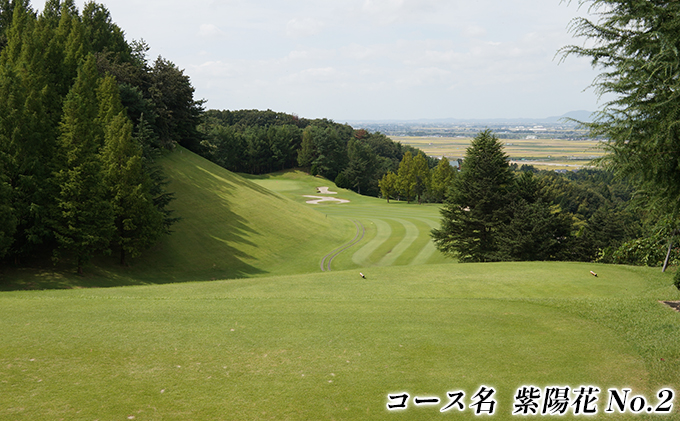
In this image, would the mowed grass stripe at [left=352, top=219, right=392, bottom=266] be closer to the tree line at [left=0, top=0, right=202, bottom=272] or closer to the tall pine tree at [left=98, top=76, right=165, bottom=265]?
the tree line at [left=0, top=0, right=202, bottom=272]

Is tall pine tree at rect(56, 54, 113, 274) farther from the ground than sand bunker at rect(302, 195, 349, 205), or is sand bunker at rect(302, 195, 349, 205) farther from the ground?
tall pine tree at rect(56, 54, 113, 274)

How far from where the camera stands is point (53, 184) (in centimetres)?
2406

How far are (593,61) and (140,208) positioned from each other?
25709mm

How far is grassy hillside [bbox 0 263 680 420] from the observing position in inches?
290

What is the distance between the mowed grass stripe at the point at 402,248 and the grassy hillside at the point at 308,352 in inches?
747

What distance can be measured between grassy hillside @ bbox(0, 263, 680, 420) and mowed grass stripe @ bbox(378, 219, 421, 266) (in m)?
19.0

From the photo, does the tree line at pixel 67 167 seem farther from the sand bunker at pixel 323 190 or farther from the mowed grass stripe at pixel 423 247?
the sand bunker at pixel 323 190

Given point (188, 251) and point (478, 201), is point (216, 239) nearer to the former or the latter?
point (188, 251)

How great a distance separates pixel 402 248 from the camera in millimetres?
38156

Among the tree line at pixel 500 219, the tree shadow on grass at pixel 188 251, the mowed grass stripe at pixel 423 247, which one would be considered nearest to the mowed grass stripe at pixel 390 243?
the mowed grass stripe at pixel 423 247

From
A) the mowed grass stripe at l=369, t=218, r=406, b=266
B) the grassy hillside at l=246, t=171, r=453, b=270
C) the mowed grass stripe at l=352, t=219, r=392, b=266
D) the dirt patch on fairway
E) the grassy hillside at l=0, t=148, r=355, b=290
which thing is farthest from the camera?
the mowed grass stripe at l=369, t=218, r=406, b=266

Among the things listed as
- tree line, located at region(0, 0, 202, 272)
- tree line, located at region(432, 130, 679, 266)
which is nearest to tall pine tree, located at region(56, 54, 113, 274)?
tree line, located at region(0, 0, 202, 272)

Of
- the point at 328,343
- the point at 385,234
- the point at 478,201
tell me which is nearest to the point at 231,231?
the point at 385,234

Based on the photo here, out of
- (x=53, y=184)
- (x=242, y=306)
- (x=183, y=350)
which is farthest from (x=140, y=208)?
(x=183, y=350)
